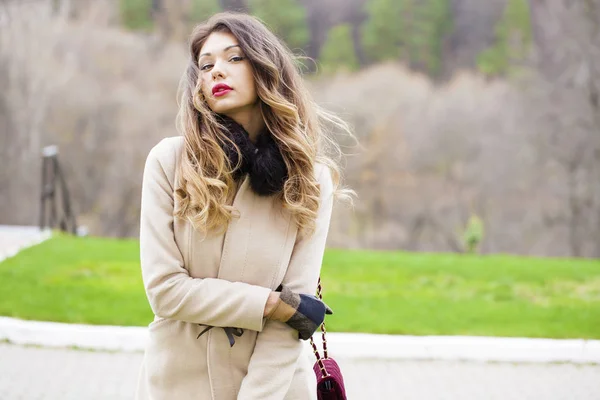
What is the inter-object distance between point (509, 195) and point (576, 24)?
26.1 ft

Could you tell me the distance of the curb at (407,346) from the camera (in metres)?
6.75

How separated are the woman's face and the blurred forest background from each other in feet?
103

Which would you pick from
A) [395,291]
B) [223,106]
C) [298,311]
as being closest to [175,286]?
[298,311]

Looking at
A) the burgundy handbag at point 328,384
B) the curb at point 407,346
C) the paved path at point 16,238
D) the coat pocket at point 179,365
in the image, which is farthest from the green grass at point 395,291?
the coat pocket at point 179,365

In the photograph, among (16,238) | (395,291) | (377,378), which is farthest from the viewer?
(16,238)

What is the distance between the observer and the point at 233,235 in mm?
2576

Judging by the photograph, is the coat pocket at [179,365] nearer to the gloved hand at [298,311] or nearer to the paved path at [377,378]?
Answer: the gloved hand at [298,311]

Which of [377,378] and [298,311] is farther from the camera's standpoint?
[377,378]

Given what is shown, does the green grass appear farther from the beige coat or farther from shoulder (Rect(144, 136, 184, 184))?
shoulder (Rect(144, 136, 184, 184))

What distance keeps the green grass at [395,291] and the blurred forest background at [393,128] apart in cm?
2332

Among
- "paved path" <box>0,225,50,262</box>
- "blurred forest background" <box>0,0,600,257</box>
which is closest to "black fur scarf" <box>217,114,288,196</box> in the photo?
"paved path" <box>0,225,50,262</box>

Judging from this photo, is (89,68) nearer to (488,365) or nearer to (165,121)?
(165,121)

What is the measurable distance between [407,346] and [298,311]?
444cm

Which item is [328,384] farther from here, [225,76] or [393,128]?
[393,128]
